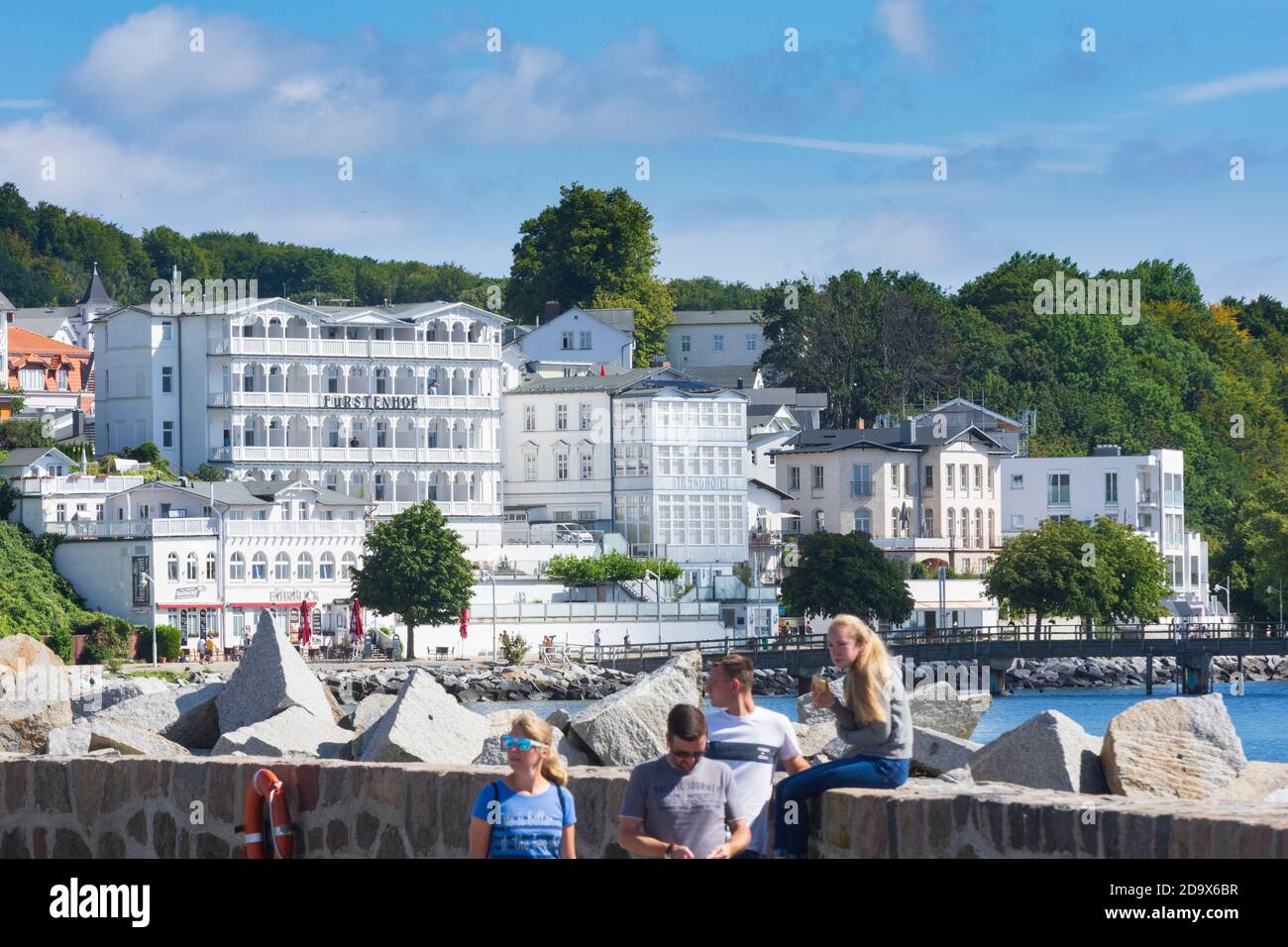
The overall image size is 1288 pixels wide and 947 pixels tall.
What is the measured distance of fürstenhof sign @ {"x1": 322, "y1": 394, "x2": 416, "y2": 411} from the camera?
10825cm

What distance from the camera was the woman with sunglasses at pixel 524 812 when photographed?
401 inches

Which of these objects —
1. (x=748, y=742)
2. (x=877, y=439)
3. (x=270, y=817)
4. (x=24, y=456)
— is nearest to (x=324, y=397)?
(x=24, y=456)

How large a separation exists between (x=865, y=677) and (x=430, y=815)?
2484mm

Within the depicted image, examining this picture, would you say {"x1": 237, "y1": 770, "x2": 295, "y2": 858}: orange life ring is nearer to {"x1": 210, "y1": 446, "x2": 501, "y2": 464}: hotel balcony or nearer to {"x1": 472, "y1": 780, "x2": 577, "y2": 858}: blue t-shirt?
{"x1": 472, "y1": 780, "x2": 577, "y2": 858}: blue t-shirt

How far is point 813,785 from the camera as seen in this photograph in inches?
426

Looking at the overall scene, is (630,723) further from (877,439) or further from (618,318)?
(618,318)

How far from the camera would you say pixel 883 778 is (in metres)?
10.8

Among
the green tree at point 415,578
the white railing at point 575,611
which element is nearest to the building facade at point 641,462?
the white railing at point 575,611

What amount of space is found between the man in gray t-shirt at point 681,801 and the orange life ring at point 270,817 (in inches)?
112

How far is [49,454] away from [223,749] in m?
86.9

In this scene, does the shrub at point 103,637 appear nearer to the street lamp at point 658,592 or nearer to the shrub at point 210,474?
the shrub at point 210,474
